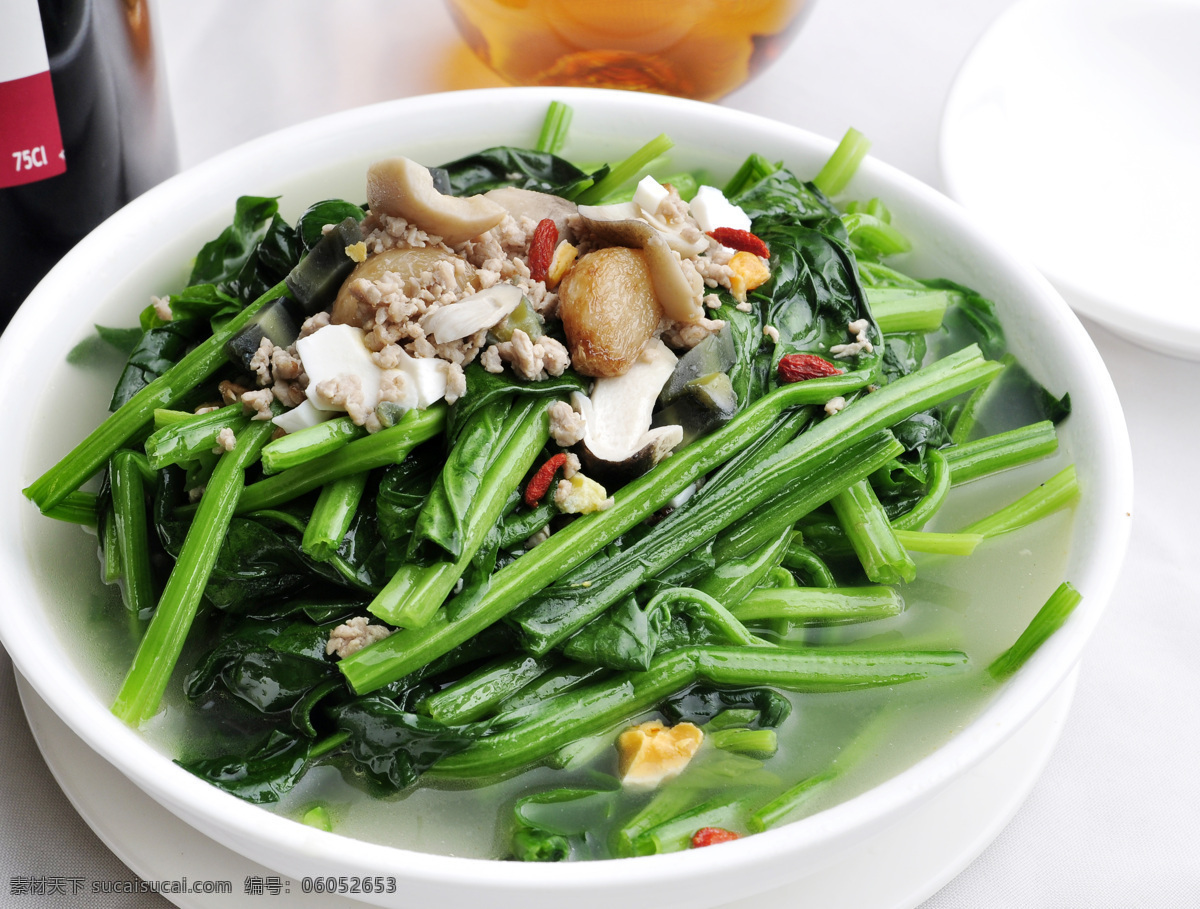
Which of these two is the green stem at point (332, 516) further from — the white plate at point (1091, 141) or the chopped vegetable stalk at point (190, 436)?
the white plate at point (1091, 141)

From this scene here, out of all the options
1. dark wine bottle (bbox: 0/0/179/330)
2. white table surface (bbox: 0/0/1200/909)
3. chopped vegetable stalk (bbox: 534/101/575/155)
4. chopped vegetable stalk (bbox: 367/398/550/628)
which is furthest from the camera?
chopped vegetable stalk (bbox: 534/101/575/155)

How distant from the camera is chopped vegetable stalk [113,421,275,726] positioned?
1622 millimetres

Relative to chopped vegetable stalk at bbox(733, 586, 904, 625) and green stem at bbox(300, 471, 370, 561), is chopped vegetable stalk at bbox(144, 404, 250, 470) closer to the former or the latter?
green stem at bbox(300, 471, 370, 561)

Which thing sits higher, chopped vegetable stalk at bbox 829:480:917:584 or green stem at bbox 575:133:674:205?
green stem at bbox 575:133:674:205

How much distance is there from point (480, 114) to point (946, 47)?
6.50ft

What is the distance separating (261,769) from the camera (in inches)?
65.1

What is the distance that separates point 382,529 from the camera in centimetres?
166

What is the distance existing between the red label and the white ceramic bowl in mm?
261

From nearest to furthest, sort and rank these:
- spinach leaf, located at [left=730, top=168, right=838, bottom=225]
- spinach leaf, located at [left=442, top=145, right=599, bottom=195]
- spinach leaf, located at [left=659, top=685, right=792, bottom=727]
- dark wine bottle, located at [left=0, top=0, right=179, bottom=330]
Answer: spinach leaf, located at [left=659, top=685, right=792, bottom=727] → dark wine bottle, located at [left=0, top=0, right=179, bottom=330] → spinach leaf, located at [left=730, top=168, right=838, bottom=225] → spinach leaf, located at [left=442, top=145, right=599, bottom=195]

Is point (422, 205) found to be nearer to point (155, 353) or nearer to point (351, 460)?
point (351, 460)

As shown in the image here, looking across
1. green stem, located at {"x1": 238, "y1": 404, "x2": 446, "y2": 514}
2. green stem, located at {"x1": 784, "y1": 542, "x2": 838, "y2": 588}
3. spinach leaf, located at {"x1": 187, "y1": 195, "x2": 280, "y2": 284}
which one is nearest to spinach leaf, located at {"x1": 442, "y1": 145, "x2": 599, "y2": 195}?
spinach leaf, located at {"x1": 187, "y1": 195, "x2": 280, "y2": 284}

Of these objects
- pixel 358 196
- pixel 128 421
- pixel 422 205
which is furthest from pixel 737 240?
pixel 128 421

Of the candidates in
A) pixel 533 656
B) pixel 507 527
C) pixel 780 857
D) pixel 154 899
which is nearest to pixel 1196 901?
pixel 780 857

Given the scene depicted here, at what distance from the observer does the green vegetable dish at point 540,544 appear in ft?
5.37
